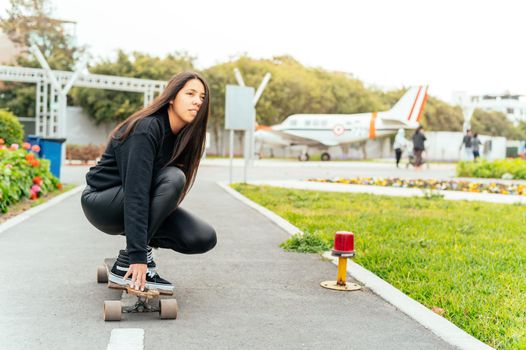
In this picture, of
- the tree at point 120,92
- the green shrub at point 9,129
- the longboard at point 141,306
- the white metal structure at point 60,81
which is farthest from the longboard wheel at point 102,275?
the tree at point 120,92

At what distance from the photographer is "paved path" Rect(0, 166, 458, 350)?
3.87 metres

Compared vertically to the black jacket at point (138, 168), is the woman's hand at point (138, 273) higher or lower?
lower

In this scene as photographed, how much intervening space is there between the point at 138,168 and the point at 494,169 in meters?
19.1

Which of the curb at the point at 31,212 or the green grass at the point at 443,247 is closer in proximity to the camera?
the green grass at the point at 443,247

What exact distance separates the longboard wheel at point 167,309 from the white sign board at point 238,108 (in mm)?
12683

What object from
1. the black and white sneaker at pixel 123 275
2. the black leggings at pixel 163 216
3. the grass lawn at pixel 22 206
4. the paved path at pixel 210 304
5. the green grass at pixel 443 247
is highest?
the black leggings at pixel 163 216

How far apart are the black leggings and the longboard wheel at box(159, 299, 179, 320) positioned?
464mm

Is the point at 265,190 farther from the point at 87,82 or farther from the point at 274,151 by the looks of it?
the point at 274,151

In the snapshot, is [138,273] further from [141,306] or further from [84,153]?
[84,153]

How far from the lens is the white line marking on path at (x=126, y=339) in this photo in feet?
11.9

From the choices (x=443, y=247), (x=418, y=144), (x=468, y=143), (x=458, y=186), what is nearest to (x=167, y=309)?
(x=443, y=247)

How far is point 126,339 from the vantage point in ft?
12.3

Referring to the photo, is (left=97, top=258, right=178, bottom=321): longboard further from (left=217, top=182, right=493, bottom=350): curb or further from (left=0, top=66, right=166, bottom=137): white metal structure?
(left=0, top=66, right=166, bottom=137): white metal structure

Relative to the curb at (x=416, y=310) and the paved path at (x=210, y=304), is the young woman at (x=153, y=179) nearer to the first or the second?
the paved path at (x=210, y=304)
